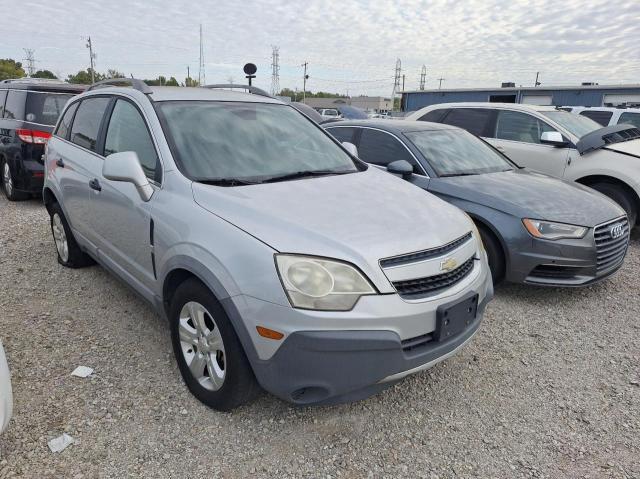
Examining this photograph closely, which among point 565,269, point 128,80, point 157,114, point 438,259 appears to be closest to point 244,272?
point 438,259

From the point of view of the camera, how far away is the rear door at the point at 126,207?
2.85 meters

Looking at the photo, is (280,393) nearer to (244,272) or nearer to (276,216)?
(244,272)

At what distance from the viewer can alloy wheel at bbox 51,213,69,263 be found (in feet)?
14.4

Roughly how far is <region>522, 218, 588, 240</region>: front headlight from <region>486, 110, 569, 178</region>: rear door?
9.11 feet

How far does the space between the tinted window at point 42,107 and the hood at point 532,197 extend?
561 cm

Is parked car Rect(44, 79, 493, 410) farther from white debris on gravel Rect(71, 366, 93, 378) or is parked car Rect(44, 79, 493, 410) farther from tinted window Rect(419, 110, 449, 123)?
tinted window Rect(419, 110, 449, 123)

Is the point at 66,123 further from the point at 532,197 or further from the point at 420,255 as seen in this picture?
the point at 532,197

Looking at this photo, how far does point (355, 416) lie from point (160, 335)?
5.10ft

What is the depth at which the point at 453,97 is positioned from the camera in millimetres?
32375

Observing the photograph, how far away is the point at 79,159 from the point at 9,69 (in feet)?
231

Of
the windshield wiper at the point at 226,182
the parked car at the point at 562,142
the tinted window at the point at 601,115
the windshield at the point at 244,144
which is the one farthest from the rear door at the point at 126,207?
the tinted window at the point at 601,115

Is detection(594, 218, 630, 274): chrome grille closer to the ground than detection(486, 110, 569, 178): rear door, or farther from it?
closer to the ground

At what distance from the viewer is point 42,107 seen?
675 centimetres

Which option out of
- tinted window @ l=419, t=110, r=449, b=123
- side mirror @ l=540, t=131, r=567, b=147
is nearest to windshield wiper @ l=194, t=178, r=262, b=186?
side mirror @ l=540, t=131, r=567, b=147
